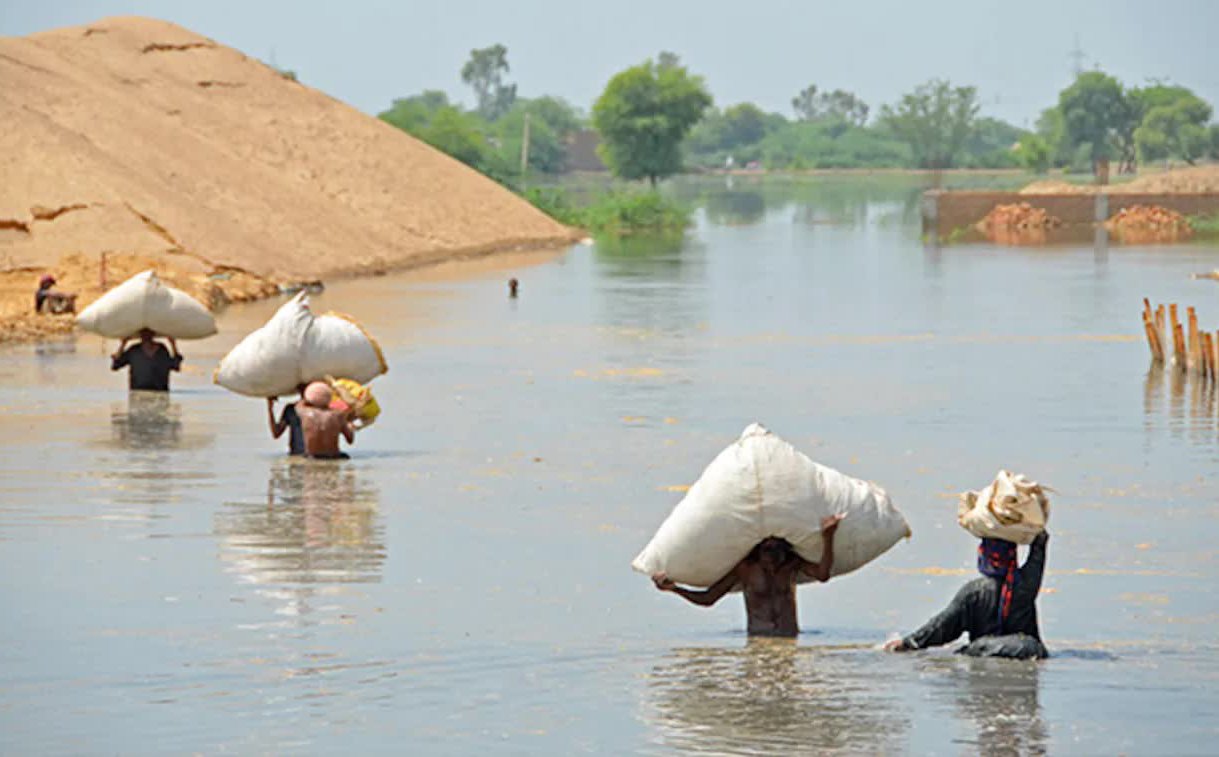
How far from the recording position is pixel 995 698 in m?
10.1

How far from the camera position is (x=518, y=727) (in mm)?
9805

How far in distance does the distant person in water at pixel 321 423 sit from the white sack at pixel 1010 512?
8150 mm

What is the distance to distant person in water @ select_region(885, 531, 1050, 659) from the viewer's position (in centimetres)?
1009

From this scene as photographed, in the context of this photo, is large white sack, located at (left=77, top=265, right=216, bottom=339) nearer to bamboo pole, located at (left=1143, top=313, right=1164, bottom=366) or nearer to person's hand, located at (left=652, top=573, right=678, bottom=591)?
person's hand, located at (left=652, top=573, right=678, bottom=591)

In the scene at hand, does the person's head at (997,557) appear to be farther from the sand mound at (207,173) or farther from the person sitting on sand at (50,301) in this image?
the sand mound at (207,173)

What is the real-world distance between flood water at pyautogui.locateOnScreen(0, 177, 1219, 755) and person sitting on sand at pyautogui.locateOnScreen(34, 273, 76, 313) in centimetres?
306

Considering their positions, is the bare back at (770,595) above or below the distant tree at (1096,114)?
below

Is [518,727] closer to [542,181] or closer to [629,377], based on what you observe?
[629,377]

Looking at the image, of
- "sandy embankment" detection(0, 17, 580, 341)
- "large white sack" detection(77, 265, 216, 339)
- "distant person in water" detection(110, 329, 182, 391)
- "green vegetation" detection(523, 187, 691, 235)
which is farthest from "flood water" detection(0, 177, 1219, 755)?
"green vegetation" detection(523, 187, 691, 235)

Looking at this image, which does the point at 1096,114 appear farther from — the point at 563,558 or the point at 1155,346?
the point at 563,558

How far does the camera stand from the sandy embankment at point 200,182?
143ft

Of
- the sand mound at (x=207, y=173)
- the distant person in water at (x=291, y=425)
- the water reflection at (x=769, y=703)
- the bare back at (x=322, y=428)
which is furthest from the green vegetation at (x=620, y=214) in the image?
the water reflection at (x=769, y=703)

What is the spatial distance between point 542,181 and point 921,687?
462 feet

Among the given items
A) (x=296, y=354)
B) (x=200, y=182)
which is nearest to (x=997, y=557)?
(x=296, y=354)
